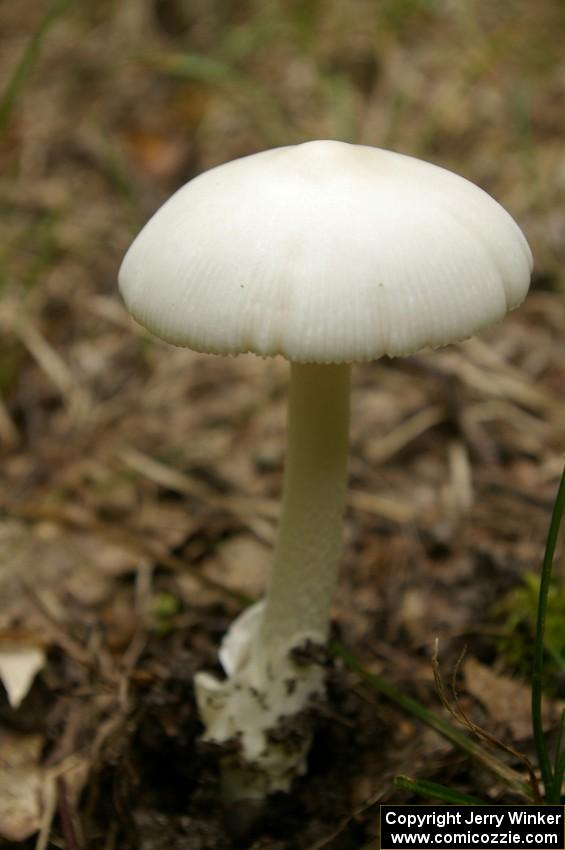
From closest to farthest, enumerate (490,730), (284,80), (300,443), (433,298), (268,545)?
(433,298) → (300,443) → (490,730) → (268,545) → (284,80)

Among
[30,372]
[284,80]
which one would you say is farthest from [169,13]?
[30,372]

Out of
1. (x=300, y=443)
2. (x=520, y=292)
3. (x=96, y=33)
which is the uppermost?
(x=96, y=33)

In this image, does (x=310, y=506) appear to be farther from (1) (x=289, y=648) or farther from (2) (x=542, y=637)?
(2) (x=542, y=637)

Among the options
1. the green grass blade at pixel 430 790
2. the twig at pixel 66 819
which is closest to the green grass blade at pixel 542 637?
the green grass blade at pixel 430 790

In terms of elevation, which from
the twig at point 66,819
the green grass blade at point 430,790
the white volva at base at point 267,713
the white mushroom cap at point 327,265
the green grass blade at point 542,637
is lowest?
the twig at point 66,819

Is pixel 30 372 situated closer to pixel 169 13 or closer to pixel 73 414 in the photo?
pixel 73 414

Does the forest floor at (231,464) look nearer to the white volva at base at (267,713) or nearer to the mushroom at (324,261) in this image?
the white volva at base at (267,713)

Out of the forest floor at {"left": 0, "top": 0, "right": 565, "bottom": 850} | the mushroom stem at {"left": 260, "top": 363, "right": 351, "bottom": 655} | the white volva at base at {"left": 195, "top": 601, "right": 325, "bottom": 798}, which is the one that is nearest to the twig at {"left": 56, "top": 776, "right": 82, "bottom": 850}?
the forest floor at {"left": 0, "top": 0, "right": 565, "bottom": 850}
